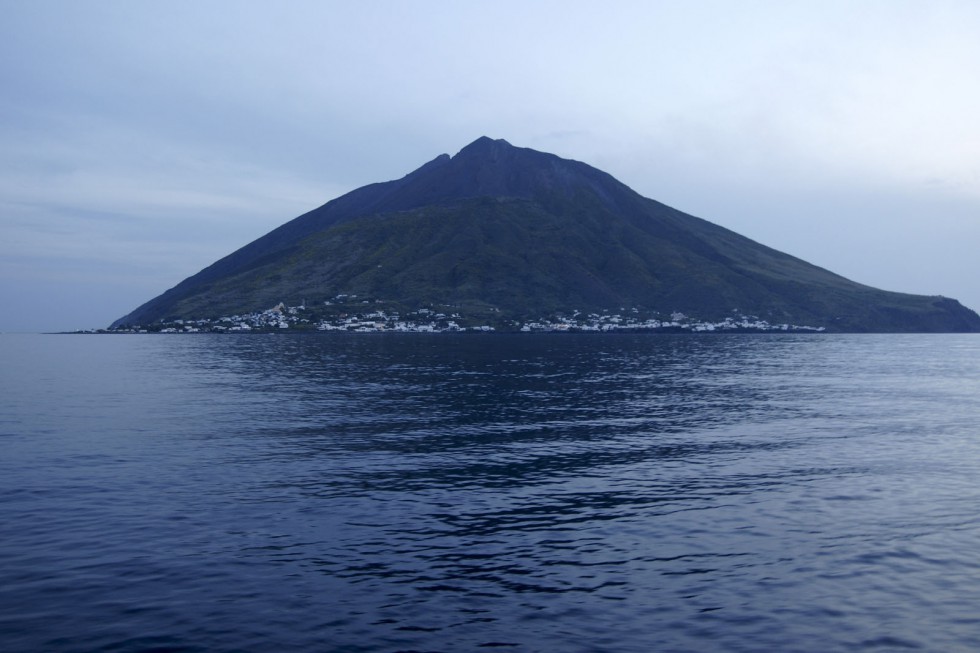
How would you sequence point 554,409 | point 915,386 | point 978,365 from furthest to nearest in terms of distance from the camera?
1. point 978,365
2. point 915,386
3. point 554,409

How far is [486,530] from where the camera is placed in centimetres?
3712

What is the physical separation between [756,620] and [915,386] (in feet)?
364

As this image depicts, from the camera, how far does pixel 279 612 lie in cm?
2636

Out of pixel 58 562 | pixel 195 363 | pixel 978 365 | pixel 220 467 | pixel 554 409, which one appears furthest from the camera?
pixel 978 365

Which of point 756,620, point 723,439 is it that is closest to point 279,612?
point 756,620

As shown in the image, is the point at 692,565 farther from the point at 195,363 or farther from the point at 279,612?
the point at 195,363

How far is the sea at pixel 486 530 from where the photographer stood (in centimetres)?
2527

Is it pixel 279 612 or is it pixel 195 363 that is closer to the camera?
pixel 279 612

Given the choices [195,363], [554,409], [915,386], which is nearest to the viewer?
[554,409]

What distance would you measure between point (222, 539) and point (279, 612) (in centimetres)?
997

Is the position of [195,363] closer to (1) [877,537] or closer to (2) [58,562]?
(2) [58,562]

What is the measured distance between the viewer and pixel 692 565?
31.6 metres

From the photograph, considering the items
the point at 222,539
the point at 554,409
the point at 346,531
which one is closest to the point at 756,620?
the point at 346,531

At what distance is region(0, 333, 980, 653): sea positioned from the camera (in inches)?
995
